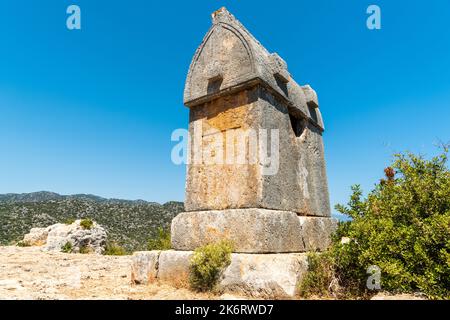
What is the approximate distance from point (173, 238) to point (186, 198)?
0.55m

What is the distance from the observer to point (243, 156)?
4027 millimetres

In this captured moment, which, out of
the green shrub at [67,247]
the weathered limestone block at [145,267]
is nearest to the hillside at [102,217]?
the green shrub at [67,247]

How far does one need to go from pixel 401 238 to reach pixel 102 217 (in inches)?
1028

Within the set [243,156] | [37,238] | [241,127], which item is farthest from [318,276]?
[37,238]

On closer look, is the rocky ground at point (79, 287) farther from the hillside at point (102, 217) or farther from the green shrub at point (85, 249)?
the hillside at point (102, 217)

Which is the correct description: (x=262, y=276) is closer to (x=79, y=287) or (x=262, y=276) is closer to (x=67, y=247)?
(x=79, y=287)

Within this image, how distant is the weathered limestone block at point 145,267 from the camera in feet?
13.8

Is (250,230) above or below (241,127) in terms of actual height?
below

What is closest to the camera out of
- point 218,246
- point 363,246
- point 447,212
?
point 447,212

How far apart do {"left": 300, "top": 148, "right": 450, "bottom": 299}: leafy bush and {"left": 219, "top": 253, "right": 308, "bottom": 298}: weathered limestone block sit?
10.2 inches

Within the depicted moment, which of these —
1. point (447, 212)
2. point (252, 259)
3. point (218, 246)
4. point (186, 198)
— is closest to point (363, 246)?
point (447, 212)

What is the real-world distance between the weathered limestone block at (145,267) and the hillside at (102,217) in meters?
15.2

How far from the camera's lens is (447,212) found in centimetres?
307
